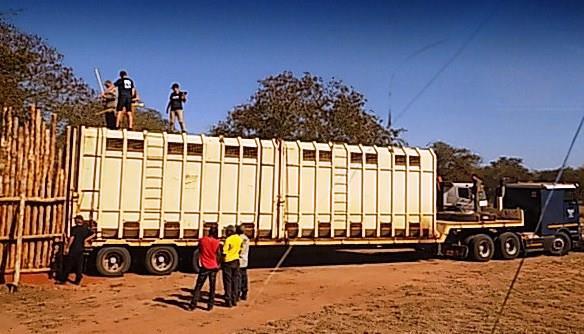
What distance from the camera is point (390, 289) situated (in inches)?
638

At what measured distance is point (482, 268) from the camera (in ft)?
69.1

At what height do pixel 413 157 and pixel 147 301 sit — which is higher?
pixel 413 157

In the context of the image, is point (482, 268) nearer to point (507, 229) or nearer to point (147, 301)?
point (507, 229)

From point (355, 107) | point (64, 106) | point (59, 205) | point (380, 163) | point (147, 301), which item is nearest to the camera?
point (147, 301)

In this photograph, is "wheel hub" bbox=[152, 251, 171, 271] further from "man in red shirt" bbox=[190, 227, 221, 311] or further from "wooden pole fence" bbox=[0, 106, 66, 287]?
"man in red shirt" bbox=[190, 227, 221, 311]

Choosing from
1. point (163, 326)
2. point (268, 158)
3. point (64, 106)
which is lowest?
point (163, 326)

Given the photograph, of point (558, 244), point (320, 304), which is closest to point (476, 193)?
point (558, 244)

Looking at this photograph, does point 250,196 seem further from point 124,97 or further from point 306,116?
point 306,116

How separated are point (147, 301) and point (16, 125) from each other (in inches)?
199

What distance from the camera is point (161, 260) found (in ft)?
58.0

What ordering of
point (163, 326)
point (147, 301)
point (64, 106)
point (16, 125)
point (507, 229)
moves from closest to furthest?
1. point (163, 326)
2. point (147, 301)
3. point (16, 125)
4. point (507, 229)
5. point (64, 106)

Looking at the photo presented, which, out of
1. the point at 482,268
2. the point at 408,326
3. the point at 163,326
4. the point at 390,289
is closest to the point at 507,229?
the point at 482,268

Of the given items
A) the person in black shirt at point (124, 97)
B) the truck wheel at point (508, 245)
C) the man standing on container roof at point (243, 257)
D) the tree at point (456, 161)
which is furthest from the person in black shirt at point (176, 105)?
the tree at point (456, 161)

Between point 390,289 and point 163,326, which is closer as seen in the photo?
point 163,326
